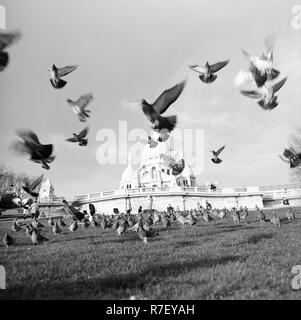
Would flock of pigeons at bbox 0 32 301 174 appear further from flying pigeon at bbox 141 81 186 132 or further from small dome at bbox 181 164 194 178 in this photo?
small dome at bbox 181 164 194 178

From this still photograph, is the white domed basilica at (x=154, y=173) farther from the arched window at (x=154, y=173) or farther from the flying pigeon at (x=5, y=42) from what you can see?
the flying pigeon at (x=5, y=42)

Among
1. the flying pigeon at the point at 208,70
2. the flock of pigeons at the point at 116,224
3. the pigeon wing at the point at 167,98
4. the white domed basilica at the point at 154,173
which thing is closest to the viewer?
the pigeon wing at the point at 167,98

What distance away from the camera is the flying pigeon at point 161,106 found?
5.47m

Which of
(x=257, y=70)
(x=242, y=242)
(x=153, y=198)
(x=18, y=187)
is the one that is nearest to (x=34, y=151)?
(x=257, y=70)

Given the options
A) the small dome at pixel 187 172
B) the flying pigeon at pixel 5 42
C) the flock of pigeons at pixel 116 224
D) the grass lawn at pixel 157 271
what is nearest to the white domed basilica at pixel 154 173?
the small dome at pixel 187 172

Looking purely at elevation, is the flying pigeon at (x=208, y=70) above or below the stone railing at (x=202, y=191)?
below

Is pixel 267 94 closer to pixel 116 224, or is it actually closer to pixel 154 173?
pixel 116 224

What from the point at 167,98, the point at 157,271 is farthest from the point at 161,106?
the point at 157,271

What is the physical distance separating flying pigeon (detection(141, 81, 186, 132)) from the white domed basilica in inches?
3313

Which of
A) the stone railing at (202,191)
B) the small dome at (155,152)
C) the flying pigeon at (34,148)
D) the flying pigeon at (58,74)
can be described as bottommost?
the flying pigeon at (34,148)

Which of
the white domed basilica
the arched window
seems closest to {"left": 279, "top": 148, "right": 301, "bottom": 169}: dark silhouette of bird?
the white domed basilica

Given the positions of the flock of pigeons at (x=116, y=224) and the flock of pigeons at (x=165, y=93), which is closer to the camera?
the flock of pigeons at (x=165, y=93)

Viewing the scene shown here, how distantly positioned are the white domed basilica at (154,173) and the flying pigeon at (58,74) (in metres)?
83.1

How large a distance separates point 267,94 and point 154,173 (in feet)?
291
